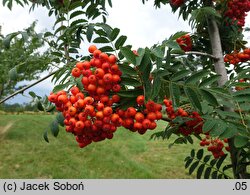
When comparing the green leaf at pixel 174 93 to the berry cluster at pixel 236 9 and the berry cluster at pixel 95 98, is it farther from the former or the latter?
the berry cluster at pixel 236 9

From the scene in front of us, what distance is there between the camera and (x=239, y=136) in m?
2.00

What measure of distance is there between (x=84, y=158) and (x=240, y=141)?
7.03 m

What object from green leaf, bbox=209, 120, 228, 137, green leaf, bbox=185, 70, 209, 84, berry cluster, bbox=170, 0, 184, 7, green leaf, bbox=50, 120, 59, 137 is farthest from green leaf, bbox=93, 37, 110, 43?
berry cluster, bbox=170, 0, 184, 7

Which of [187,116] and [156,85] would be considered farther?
[187,116]

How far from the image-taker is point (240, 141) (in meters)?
1.95

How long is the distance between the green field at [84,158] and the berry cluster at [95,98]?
230 inches

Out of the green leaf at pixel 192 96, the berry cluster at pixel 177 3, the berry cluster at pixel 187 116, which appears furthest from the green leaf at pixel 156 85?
the berry cluster at pixel 177 3

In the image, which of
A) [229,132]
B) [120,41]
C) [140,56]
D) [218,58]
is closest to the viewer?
[140,56]

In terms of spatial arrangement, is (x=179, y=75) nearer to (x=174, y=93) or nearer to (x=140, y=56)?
(x=174, y=93)

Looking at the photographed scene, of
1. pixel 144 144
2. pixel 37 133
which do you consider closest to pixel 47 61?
pixel 144 144

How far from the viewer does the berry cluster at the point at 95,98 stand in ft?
4.69

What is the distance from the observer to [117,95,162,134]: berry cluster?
1479mm

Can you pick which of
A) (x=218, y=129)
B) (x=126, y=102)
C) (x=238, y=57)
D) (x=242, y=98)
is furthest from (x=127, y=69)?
(x=238, y=57)

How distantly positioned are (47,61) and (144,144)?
8.89 m
